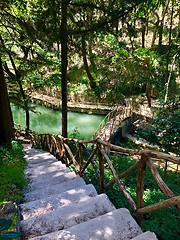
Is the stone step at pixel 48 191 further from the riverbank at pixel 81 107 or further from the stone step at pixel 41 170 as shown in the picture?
the riverbank at pixel 81 107

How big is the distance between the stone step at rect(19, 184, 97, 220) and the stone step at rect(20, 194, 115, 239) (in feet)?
0.91

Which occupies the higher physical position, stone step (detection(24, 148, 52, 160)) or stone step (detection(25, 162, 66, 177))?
stone step (detection(25, 162, 66, 177))

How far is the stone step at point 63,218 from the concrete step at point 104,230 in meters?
0.20

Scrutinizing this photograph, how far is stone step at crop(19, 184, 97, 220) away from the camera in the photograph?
A: 7.20 ft

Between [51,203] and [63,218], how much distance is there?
0.46m

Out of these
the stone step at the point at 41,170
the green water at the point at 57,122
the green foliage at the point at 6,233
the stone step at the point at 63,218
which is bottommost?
the green water at the point at 57,122

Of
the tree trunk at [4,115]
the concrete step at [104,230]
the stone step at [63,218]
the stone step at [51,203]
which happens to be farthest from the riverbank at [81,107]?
the concrete step at [104,230]

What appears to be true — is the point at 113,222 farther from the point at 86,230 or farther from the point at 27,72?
the point at 27,72

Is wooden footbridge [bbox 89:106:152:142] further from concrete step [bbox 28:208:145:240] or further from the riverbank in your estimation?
concrete step [bbox 28:208:145:240]

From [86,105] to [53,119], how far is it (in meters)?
3.45

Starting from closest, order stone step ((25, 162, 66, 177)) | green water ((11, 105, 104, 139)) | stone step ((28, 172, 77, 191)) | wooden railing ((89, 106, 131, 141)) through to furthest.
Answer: stone step ((28, 172, 77, 191)), stone step ((25, 162, 66, 177)), wooden railing ((89, 106, 131, 141)), green water ((11, 105, 104, 139))

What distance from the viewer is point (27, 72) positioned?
9.64 m

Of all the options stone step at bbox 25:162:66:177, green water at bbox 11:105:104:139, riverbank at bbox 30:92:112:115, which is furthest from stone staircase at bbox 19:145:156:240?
riverbank at bbox 30:92:112:115

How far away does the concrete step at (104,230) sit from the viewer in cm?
163
